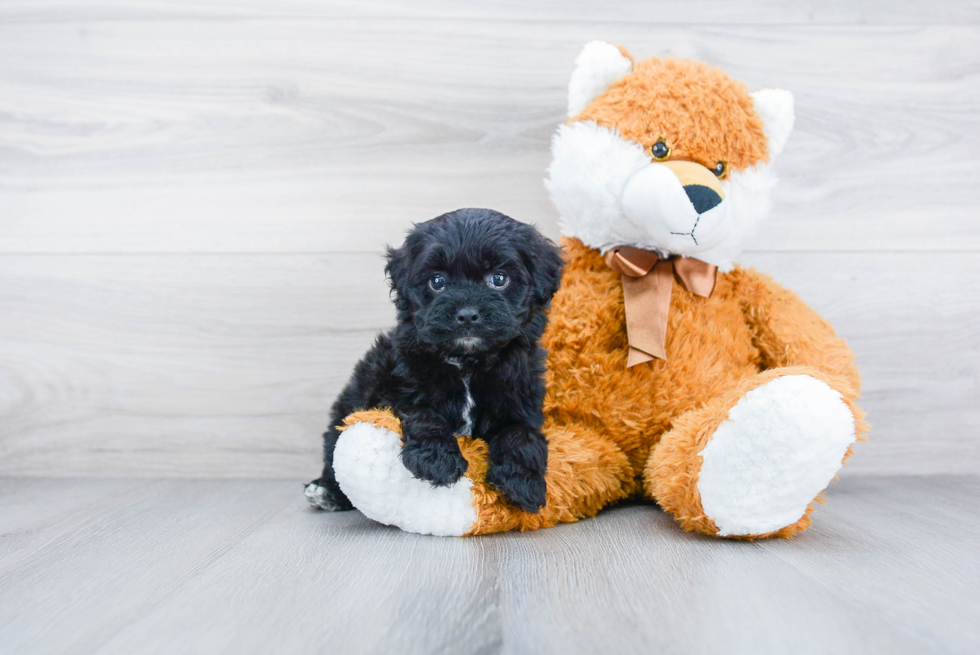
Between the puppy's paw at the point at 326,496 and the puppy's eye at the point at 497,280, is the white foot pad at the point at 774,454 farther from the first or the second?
the puppy's paw at the point at 326,496

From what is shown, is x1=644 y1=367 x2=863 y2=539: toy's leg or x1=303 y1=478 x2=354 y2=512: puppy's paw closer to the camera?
x1=644 y1=367 x2=863 y2=539: toy's leg

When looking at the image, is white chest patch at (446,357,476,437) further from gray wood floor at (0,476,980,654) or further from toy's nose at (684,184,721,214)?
toy's nose at (684,184,721,214)

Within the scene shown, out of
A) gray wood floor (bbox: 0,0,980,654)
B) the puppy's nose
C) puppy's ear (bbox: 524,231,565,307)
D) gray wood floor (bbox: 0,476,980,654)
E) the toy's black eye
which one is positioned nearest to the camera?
gray wood floor (bbox: 0,476,980,654)

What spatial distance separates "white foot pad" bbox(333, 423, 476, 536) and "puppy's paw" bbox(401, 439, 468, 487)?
0.04m

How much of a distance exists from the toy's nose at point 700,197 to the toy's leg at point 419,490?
0.49 m

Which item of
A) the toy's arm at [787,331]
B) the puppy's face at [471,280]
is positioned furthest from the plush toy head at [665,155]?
the puppy's face at [471,280]

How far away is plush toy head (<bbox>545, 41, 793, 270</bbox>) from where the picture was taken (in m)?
1.17

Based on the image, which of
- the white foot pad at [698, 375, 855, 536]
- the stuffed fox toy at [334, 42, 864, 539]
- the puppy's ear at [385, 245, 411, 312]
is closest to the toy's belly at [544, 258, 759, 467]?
the stuffed fox toy at [334, 42, 864, 539]

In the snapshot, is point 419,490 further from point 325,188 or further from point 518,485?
point 325,188

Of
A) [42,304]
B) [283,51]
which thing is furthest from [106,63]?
[42,304]

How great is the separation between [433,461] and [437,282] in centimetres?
27

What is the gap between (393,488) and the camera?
1.05 meters

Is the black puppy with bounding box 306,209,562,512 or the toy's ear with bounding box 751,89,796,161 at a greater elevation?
the toy's ear with bounding box 751,89,796,161

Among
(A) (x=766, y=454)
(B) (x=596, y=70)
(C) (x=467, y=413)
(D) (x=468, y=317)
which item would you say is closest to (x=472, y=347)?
(D) (x=468, y=317)
